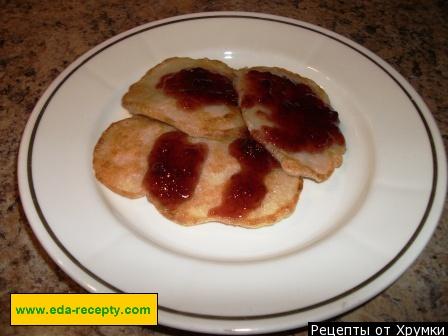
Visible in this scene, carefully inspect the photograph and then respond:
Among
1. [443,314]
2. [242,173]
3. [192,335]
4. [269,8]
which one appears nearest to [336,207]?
[242,173]

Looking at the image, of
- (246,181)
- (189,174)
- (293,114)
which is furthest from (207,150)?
(293,114)

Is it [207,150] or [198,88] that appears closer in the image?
[207,150]

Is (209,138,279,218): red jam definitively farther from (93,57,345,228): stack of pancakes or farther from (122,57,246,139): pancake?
(122,57,246,139): pancake

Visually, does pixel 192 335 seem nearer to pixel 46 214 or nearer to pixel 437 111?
pixel 46 214

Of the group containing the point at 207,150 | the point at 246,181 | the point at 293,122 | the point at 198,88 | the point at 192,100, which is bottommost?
the point at 246,181

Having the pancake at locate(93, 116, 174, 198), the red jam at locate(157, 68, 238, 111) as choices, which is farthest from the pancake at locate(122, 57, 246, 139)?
the pancake at locate(93, 116, 174, 198)

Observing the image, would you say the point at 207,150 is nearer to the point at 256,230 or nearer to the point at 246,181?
the point at 246,181
